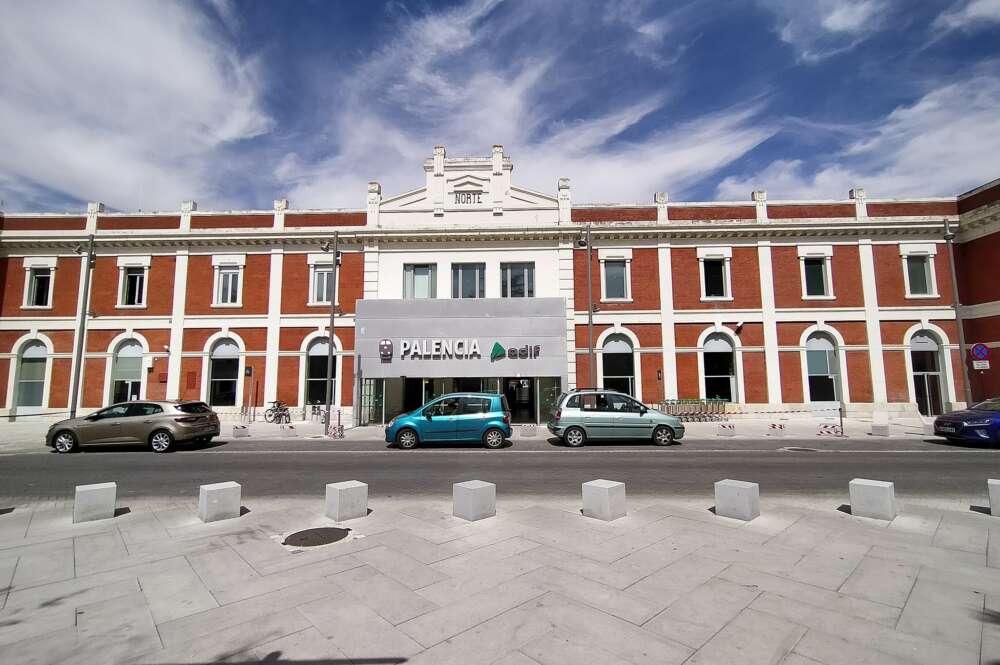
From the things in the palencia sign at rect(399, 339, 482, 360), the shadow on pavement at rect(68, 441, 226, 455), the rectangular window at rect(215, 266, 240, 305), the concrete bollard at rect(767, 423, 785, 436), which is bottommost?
the shadow on pavement at rect(68, 441, 226, 455)

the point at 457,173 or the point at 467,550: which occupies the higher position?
the point at 457,173

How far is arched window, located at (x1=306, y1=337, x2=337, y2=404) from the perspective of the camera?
23.5 m

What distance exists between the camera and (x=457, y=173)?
2438 centimetres

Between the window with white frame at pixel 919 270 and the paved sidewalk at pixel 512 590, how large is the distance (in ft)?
70.7

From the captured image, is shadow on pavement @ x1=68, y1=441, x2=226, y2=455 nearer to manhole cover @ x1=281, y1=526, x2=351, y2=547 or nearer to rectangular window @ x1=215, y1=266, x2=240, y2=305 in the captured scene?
rectangular window @ x1=215, y1=266, x2=240, y2=305

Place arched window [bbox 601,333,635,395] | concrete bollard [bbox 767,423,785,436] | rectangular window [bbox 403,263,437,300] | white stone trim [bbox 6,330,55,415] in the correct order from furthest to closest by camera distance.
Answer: rectangular window [bbox 403,263,437,300], white stone trim [bbox 6,330,55,415], arched window [bbox 601,333,635,395], concrete bollard [bbox 767,423,785,436]

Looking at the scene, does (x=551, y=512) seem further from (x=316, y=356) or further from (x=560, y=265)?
(x=316, y=356)

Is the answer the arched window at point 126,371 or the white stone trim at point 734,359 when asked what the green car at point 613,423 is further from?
the arched window at point 126,371

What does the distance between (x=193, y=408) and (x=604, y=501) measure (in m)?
14.8

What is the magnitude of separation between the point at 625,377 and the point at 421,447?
464 inches

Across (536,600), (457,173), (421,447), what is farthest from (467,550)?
(457,173)

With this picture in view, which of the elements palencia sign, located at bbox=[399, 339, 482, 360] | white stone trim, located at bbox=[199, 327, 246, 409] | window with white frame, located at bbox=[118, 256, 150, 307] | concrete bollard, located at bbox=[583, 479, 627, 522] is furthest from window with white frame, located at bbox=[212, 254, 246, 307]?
concrete bollard, located at bbox=[583, 479, 627, 522]

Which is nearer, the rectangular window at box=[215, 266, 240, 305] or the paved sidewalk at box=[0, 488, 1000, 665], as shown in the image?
the paved sidewalk at box=[0, 488, 1000, 665]

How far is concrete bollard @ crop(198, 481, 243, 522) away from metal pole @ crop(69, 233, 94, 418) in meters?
20.2
